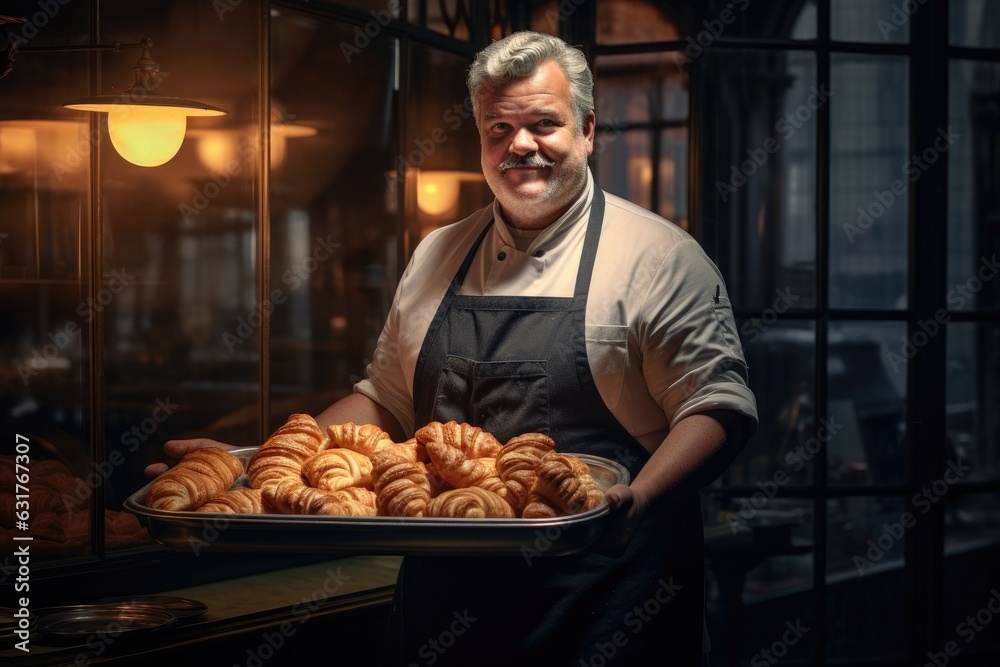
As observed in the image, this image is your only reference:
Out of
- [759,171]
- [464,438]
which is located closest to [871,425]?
[759,171]

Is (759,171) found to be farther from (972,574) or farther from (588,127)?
(972,574)

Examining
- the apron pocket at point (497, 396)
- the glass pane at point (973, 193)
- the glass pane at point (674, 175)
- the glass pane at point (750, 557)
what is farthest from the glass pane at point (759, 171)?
the apron pocket at point (497, 396)

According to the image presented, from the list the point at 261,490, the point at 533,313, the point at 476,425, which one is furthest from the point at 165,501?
the point at 533,313

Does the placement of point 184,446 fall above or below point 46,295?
below

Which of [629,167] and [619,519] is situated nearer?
[619,519]

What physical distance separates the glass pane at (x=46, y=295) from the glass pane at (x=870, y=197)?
2.49m

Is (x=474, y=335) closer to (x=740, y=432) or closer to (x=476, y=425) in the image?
(x=476, y=425)

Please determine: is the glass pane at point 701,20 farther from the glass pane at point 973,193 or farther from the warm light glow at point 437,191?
the warm light glow at point 437,191

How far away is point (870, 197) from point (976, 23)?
1.66 m

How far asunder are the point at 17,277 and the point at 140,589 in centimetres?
88

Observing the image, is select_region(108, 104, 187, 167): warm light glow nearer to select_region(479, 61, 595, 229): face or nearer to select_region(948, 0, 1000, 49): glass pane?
select_region(479, 61, 595, 229): face

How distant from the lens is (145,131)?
2.45 metres

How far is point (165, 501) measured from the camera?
1730mm

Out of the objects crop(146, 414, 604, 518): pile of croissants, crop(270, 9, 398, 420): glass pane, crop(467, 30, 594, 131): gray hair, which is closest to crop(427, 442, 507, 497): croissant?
crop(146, 414, 604, 518): pile of croissants
